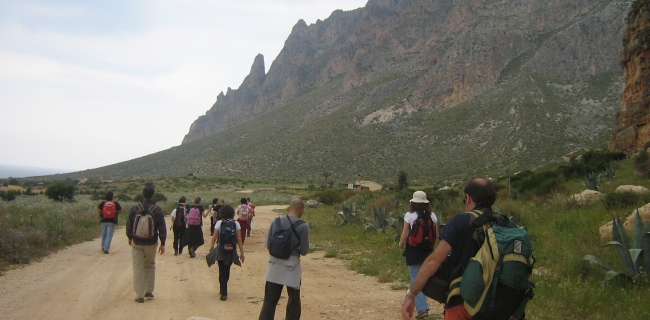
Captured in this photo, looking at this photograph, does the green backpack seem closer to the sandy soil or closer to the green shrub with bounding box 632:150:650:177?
the sandy soil

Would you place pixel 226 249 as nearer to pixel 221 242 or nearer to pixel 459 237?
pixel 221 242

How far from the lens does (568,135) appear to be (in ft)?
155

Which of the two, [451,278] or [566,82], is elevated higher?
[566,82]

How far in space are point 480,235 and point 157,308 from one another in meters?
5.47

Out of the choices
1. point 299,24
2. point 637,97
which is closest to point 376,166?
point 637,97

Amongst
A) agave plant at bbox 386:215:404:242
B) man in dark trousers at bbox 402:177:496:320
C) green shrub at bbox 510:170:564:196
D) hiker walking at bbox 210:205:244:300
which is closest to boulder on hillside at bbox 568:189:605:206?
green shrub at bbox 510:170:564:196

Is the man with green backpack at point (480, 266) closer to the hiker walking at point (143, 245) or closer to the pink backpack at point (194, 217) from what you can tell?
the hiker walking at point (143, 245)

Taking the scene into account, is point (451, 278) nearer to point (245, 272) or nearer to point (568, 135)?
point (245, 272)

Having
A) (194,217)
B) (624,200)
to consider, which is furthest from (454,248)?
(624,200)

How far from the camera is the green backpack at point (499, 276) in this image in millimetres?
3170

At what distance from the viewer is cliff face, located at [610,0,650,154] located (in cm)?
2291

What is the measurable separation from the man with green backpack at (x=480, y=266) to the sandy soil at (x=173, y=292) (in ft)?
10.6

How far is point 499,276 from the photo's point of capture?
3.18m

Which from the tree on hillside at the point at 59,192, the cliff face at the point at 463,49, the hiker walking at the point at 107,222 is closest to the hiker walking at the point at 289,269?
the hiker walking at the point at 107,222
